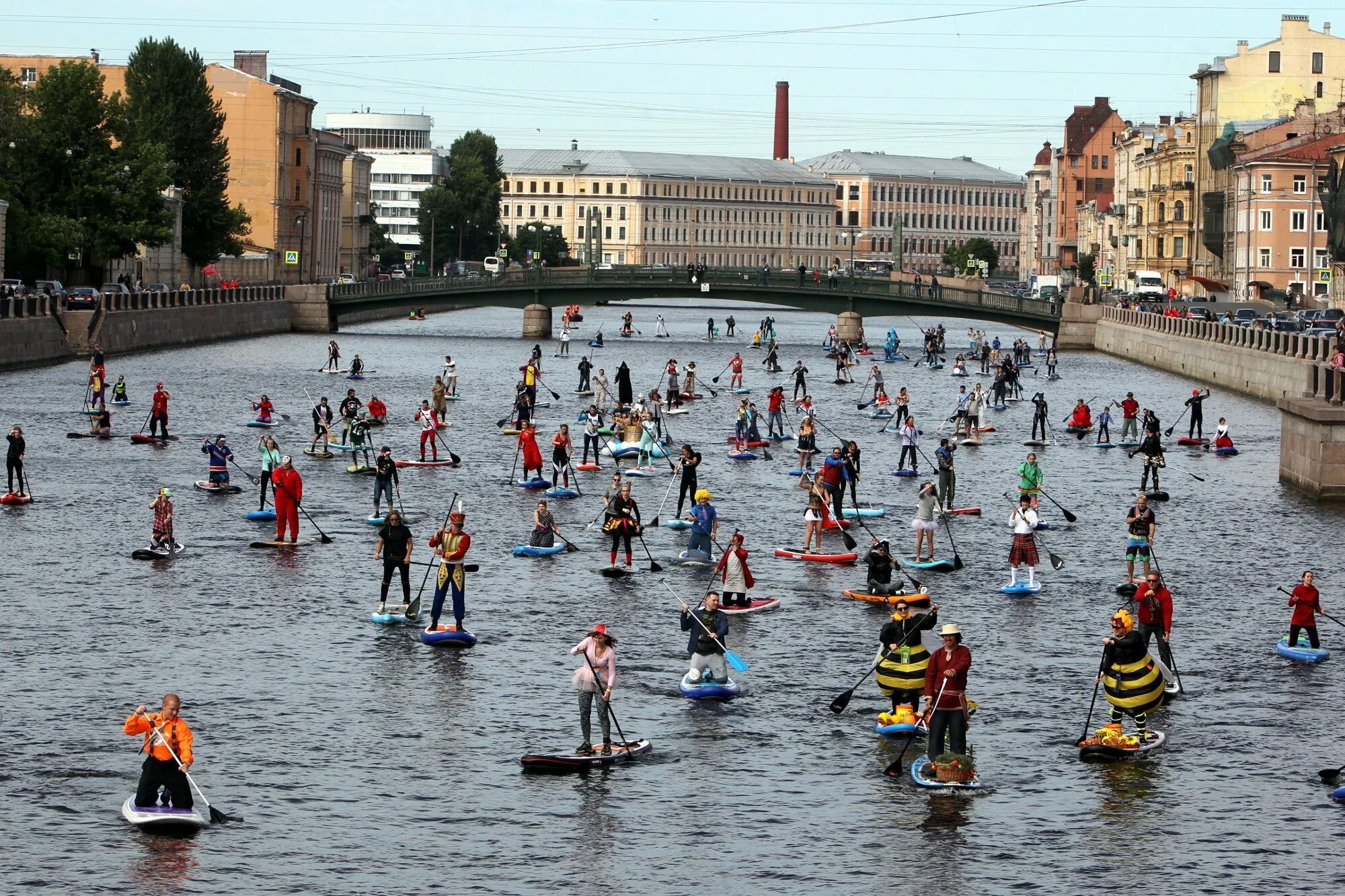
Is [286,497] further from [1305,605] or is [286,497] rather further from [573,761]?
[1305,605]

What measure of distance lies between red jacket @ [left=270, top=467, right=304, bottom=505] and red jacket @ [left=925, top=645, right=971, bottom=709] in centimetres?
1695

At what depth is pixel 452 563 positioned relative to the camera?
30312mm

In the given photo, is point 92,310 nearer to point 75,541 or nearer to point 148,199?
point 148,199

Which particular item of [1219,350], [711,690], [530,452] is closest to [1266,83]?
[1219,350]

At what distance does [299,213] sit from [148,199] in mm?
56334

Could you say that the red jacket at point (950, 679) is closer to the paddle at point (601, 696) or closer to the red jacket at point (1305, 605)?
the paddle at point (601, 696)

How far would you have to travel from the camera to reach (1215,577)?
1533 inches

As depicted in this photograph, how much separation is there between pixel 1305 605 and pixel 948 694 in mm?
9235

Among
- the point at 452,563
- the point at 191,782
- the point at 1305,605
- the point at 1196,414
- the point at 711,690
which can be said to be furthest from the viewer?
the point at 1196,414

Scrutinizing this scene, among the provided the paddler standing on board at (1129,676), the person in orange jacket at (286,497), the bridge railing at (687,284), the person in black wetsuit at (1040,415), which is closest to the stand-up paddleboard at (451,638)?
the person in orange jacket at (286,497)

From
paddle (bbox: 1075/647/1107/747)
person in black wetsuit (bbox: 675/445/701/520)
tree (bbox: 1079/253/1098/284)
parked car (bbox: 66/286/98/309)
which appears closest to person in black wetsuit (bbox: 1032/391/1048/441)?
person in black wetsuit (bbox: 675/445/701/520)

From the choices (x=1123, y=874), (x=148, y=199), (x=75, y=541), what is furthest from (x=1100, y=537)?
(x=148, y=199)

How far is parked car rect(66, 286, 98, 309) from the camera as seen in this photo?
87938 mm

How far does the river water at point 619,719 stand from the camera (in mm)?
21688
